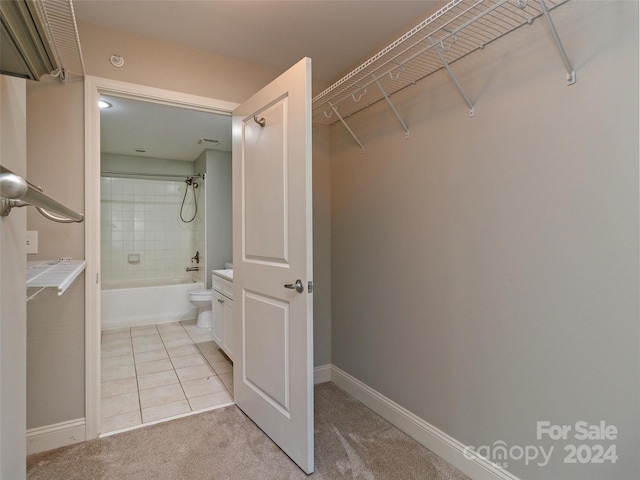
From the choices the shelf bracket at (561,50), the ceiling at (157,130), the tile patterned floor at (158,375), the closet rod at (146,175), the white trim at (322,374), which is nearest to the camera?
the shelf bracket at (561,50)

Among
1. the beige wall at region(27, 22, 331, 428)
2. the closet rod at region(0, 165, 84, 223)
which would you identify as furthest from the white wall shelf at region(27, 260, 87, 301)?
the beige wall at region(27, 22, 331, 428)

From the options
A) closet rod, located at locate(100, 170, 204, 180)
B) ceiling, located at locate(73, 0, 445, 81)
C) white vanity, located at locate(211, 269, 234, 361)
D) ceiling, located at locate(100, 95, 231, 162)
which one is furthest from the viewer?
closet rod, located at locate(100, 170, 204, 180)

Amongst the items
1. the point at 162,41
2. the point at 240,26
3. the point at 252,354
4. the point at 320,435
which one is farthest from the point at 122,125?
the point at 320,435

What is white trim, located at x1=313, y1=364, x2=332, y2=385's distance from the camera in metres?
2.63

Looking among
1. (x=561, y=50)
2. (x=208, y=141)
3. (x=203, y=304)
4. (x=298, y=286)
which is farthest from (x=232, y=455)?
(x=208, y=141)

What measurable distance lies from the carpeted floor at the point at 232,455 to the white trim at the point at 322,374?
1.68ft

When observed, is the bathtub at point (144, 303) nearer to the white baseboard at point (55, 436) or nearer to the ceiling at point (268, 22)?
the white baseboard at point (55, 436)

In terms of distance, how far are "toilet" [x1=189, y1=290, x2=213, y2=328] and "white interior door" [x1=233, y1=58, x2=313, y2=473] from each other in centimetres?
210

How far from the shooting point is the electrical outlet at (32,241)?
1774mm

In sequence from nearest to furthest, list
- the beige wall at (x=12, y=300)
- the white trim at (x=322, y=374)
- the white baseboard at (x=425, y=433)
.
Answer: the beige wall at (x=12, y=300)
the white baseboard at (x=425, y=433)
the white trim at (x=322, y=374)

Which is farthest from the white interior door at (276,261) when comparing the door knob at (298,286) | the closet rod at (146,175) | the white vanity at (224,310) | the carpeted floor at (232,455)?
the closet rod at (146,175)

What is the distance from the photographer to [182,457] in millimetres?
1760

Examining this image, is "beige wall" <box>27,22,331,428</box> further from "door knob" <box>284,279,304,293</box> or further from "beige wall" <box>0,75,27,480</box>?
"door knob" <box>284,279,304,293</box>

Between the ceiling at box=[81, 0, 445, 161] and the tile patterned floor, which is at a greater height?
the ceiling at box=[81, 0, 445, 161]
